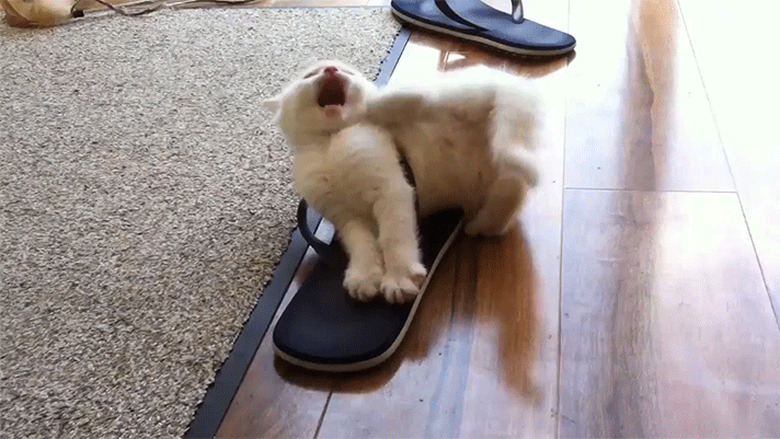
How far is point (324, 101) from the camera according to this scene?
4.18 feet

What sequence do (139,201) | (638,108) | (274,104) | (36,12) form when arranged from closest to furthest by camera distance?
(274,104) → (139,201) → (638,108) → (36,12)

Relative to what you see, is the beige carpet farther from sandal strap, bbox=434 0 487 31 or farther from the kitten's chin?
the kitten's chin

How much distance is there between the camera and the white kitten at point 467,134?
118 centimetres

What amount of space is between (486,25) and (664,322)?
1107 mm

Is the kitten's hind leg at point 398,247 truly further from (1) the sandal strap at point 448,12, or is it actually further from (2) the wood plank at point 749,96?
(1) the sandal strap at point 448,12

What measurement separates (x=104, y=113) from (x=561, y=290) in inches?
43.4

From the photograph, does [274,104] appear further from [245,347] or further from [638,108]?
[638,108]

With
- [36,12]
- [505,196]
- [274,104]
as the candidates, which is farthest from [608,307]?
[36,12]

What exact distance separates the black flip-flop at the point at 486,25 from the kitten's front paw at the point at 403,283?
36.1 inches

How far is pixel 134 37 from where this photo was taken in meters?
2.17

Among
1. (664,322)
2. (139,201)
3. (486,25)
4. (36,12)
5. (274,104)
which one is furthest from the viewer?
(36,12)

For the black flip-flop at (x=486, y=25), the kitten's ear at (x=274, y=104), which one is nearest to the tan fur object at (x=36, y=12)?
the black flip-flop at (x=486, y=25)

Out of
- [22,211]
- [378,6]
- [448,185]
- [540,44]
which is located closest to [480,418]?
[448,185]

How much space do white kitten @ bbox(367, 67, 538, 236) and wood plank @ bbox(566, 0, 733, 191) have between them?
0.81ft
